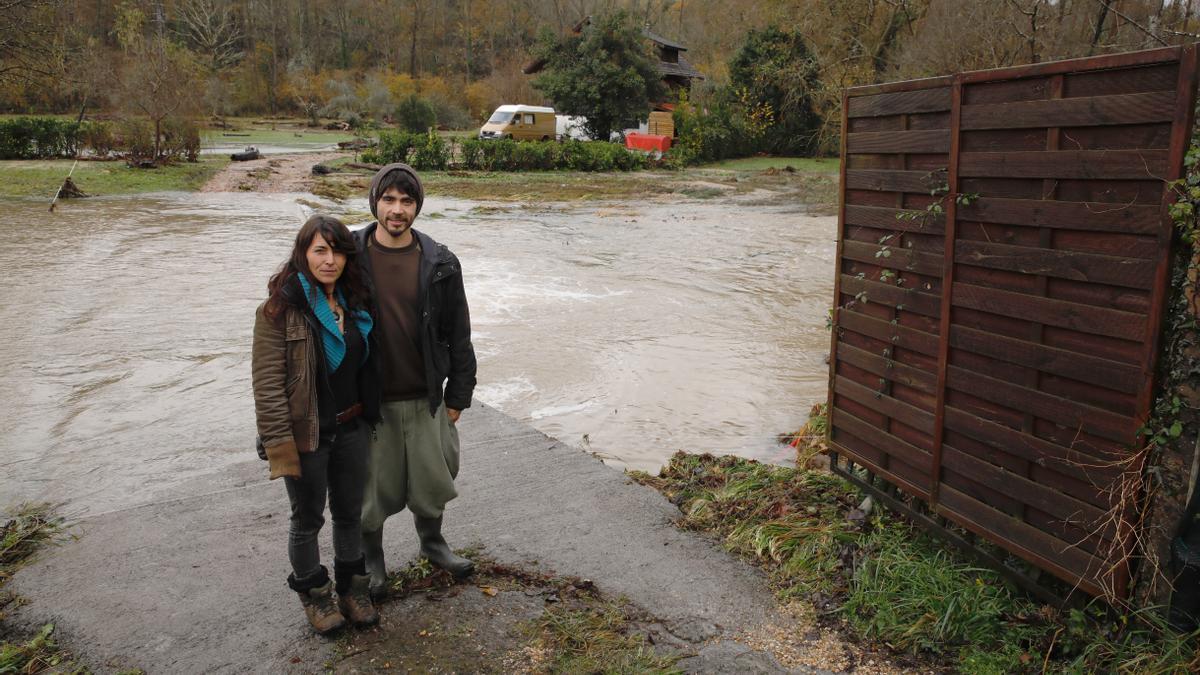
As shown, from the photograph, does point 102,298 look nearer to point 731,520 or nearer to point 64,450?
point 64,450

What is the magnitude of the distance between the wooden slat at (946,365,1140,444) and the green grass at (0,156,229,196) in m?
23.7

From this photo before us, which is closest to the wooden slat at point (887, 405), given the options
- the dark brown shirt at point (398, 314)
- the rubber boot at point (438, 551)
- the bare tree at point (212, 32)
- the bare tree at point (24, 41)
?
the rubber boot at point (438, 551)

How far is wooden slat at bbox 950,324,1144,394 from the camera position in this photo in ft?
10.4

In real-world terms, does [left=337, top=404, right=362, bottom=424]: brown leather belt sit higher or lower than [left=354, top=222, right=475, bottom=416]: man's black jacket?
lower

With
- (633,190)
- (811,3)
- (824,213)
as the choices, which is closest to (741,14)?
(811,3)

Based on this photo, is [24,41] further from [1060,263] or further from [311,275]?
[1060,263]

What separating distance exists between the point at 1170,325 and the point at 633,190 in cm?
2644

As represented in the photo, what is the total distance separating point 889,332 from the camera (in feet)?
14.4

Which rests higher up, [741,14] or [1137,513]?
[741,14]

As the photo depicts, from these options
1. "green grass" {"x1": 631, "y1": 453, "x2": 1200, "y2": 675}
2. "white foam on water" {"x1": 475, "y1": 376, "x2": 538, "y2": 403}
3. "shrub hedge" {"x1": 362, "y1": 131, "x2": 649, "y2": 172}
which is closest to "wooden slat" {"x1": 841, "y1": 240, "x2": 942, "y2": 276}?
"green grass" {"x1": 631, "y1": 453, "x2": 1200, "y2": 675}

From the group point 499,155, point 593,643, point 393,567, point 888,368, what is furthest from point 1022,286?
point 499,155

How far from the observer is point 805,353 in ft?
35.6

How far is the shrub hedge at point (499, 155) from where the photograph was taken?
32.6 metres

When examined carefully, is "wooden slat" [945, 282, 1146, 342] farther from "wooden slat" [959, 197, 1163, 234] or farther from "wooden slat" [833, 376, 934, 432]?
"wooden slat" [833, 376, 934, 432]
